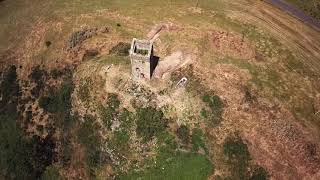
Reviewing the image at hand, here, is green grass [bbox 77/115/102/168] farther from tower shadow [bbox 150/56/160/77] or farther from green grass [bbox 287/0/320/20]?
green grass [bbox 287/0/320/20]

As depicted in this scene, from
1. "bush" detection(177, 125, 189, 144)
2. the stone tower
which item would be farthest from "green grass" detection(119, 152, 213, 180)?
the stone tower

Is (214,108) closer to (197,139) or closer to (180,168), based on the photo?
(197,139)

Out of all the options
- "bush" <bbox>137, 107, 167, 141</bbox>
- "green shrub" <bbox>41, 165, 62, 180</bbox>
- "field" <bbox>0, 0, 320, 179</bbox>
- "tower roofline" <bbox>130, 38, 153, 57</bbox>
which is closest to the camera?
"field" <bbox>0, 0, 320, 179</bbox>

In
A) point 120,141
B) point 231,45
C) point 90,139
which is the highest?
point 231,45

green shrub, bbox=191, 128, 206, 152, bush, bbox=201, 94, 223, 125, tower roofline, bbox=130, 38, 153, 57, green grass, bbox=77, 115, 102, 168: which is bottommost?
green grass, bbox=77, 115, 102, 168

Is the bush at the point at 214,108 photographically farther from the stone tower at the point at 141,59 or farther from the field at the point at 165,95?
the stone tower at the point at 141,59

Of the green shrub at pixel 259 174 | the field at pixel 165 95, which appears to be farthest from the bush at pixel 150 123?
the green shrub at pixel 259 174

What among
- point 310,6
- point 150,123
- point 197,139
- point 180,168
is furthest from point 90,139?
point 310,6
